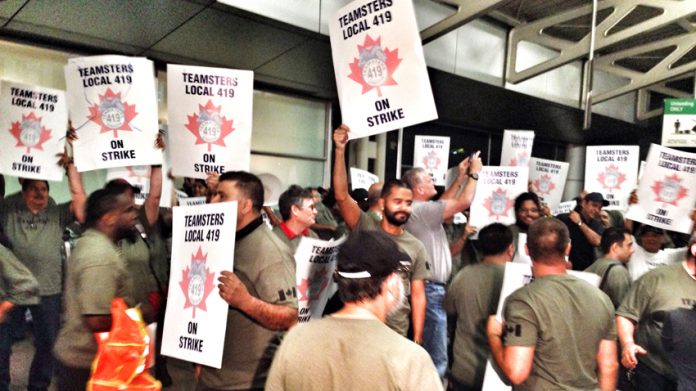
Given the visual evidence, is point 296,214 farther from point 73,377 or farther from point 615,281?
point 615,281

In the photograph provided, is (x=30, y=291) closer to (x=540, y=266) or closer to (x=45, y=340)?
(x=45, y=340)

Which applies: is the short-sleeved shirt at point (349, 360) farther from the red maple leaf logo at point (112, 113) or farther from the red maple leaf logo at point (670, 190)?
the red maple leaf logo at point (670, 190)

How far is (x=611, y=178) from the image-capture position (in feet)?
23.0

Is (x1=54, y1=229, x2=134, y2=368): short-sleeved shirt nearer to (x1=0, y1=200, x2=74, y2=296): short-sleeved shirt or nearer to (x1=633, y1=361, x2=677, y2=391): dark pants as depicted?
(x1=0, y1=200, x2=74, y2=296): short-sleeved shirt

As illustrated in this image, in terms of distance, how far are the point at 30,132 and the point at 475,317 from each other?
11.4 feet

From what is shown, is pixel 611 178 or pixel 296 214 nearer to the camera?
pixel 296 214

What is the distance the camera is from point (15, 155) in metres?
4.24

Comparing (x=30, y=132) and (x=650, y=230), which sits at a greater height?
(x=30, y=132)

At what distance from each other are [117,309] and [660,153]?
5073 mm

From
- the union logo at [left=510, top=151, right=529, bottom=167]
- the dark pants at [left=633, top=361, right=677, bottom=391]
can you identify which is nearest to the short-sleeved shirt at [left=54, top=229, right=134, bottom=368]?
the dark pants at [left=633, top=361, right=677, bottom=391]

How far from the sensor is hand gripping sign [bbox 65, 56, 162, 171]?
153 inches

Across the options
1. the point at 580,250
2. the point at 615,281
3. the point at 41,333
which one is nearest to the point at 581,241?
the point at 580,250

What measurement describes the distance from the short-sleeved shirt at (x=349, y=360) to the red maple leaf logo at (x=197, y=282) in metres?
0.93

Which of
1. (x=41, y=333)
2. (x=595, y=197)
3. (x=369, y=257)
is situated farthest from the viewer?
(x=595, y=197)
